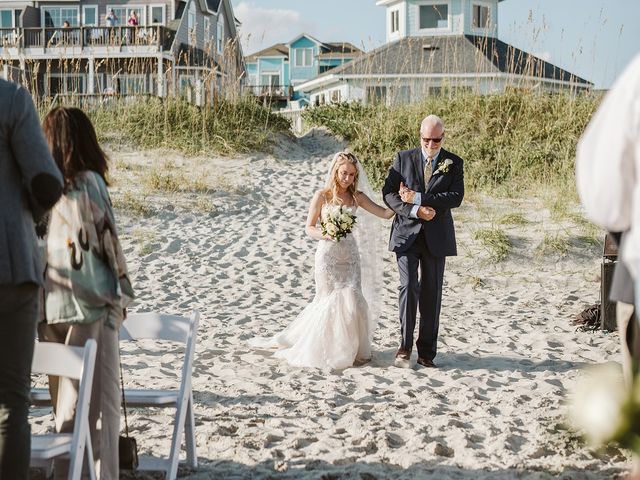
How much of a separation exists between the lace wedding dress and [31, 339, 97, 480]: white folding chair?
4.54 metres

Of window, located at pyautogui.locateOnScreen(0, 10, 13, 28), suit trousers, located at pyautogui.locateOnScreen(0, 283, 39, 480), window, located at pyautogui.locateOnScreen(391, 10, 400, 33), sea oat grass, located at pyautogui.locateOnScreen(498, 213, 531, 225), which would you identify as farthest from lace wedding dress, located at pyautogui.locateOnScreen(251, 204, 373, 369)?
window, located at pyautogui.locateOnScreen(0, 10, 13, 28)

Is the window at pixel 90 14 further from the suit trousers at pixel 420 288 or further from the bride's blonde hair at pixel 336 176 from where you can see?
the suit trousers at pixel 420 288

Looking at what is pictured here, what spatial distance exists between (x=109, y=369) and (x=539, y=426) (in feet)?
10.5

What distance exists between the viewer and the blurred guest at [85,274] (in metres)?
4.24

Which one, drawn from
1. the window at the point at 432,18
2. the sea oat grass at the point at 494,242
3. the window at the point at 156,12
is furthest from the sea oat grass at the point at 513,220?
the window at the point at 156,12

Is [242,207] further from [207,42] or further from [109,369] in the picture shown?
[109,369]

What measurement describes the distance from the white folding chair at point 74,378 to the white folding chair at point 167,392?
2.66ft

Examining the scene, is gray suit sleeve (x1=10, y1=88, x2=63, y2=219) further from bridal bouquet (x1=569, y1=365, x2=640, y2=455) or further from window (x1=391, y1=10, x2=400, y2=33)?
window (x1=391, y1=10, x2=400, y2=33)

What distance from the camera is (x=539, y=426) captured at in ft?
21.0

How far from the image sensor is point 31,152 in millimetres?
3600

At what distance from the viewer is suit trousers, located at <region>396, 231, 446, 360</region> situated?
27.4 feet

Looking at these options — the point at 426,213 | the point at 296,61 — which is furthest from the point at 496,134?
the point at 296,61

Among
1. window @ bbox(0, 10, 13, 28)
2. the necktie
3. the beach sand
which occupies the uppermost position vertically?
window @ bbox(0, 10, 13, 28)

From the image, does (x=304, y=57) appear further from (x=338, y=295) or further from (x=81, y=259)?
(x=81, y=259)
